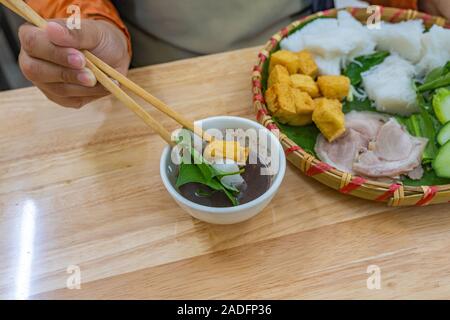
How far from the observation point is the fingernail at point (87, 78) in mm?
919

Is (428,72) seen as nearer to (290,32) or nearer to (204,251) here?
(290,32)

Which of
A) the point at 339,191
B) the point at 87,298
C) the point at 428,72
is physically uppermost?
the point at 428,72

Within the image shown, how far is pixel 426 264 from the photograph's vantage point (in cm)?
88

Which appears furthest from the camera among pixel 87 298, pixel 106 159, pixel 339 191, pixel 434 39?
pixel 434 39

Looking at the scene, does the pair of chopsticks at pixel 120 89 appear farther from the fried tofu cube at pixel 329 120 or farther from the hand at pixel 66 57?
the fried tofu cube at pixel 329 120

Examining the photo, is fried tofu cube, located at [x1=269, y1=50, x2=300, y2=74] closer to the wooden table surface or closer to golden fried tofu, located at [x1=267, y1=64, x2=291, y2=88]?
golden fried tofu, located at [x1=267, y1=64, x2=291, y2=88]

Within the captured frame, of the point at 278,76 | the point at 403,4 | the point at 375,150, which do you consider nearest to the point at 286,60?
the point at 278,76

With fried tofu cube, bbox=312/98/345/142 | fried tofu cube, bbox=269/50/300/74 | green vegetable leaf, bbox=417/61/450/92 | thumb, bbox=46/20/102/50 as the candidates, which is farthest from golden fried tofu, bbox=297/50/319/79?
thumb, bbox=46/20/102/50

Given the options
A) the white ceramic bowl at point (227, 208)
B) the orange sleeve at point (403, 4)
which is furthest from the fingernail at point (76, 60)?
the orange sleeve at point (403, 4)

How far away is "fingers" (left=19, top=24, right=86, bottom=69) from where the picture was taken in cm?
90

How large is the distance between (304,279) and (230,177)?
0.25 m

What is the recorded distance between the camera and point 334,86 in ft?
3.68

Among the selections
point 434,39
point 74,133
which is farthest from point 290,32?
point 74,133

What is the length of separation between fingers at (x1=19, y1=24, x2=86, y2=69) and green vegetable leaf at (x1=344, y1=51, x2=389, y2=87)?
2.35ft
